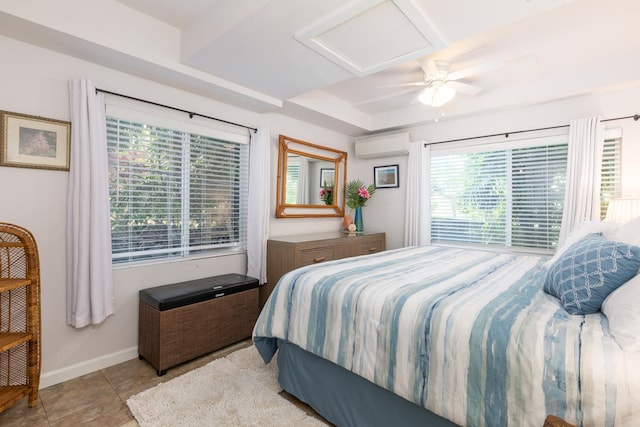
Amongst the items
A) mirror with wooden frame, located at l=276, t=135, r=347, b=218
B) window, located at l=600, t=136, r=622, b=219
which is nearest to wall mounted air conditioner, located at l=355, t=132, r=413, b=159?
mirror with wooden frame, located at l=276, t=135, r=347, b=218

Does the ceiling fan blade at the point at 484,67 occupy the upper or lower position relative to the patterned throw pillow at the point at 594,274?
upper

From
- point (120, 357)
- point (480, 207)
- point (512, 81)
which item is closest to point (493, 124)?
point (512, 81)

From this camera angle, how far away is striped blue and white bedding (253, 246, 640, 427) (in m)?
0.95

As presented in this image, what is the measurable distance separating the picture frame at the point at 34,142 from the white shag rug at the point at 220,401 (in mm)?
1652

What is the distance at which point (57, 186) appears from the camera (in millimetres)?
2100

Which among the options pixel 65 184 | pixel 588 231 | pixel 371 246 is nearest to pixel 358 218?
pixel 371 246

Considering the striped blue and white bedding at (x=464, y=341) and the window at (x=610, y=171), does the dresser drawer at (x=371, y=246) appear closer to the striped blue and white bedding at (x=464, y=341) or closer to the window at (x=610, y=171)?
the striped blue and white bedding at (x=464, y=341)

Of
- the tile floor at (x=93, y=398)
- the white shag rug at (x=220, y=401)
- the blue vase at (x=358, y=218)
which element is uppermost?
the blue vase at (x=358, y=218)

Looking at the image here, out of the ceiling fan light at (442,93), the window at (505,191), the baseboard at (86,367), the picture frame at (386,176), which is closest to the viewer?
the baseboard at (86,367)

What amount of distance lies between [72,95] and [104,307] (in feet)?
4.95

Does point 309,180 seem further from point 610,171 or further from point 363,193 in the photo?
point 610,171

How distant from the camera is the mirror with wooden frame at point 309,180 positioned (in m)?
3.58

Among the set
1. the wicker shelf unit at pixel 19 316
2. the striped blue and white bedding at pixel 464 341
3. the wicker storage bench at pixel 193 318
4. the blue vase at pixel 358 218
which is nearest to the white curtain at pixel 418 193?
the blue vase at pixel 358 218

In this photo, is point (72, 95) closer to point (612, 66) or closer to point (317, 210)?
point (317, 210)
